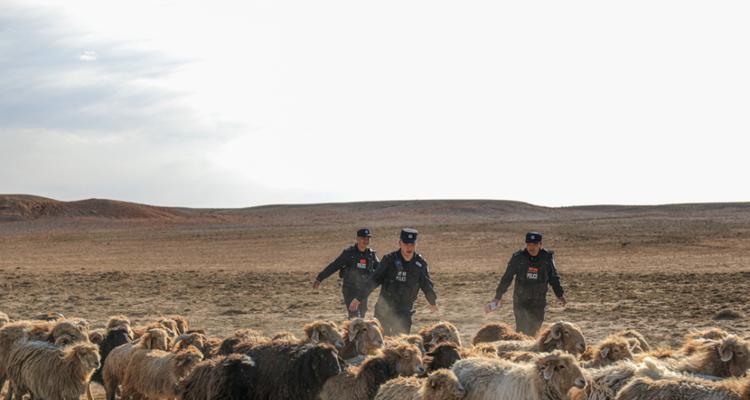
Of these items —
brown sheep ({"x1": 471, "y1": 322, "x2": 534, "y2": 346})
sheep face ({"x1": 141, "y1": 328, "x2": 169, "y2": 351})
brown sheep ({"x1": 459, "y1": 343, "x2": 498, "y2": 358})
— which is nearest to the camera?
brown sheep ({"x1": 459, "y1": 343, "x2": 498, "y2": 358})

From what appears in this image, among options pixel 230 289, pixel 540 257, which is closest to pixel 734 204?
pixel 230 289

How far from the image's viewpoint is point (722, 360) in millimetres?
7559

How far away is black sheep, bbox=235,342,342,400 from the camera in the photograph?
310 inches

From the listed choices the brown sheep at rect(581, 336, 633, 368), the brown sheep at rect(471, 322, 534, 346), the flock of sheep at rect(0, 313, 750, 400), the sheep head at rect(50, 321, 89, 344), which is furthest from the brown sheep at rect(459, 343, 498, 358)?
the sheep head at rect(50, 321, 89, 344)

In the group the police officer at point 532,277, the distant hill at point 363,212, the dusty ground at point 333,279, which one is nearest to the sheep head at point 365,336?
the police officer at point 532,277

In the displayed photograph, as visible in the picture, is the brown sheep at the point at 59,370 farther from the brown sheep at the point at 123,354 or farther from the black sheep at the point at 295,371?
the black sheep at the point at 295,371

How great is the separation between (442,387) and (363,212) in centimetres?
9998

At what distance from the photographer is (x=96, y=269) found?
35.1m

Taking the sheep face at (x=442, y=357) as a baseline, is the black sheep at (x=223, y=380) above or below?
below

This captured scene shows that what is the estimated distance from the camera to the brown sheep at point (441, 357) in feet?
26.8

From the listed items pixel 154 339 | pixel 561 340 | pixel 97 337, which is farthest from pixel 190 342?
pixel 561 340

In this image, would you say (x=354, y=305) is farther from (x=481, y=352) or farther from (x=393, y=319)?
(x=481, y=352)

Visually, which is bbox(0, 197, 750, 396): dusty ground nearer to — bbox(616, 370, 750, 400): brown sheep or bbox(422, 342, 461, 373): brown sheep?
bbox(422, 342, 461, 373): brown sheep

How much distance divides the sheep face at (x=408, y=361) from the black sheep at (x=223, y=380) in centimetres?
134
